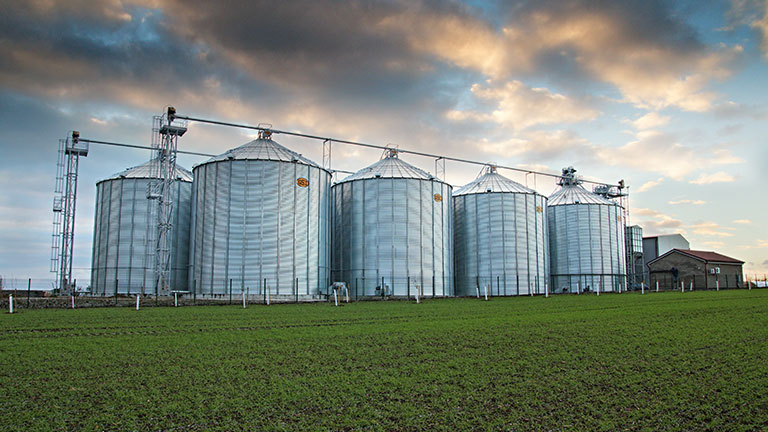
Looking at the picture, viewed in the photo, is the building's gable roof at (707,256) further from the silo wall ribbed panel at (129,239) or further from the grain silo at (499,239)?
the silo wall ribbed panel at (129,239)

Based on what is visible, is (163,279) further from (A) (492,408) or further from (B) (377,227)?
(A) (492,408)

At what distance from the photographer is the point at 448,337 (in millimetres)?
11648

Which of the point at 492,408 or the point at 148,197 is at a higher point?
the point at 148,197

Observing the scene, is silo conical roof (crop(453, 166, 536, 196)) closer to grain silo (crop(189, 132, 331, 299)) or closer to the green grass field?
grain silo (crop(189, 132, 331, 299))

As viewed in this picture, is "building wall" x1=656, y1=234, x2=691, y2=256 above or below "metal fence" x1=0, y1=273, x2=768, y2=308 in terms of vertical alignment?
above

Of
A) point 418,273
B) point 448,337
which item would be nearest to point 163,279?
point 418,273

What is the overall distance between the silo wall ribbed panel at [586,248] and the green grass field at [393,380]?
43.7m

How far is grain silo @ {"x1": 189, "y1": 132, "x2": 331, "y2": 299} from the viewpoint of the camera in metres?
35.5

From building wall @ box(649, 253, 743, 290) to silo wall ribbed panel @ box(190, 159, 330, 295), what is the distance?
151 ft

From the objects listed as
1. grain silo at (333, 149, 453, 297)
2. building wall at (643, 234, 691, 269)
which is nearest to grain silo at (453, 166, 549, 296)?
grain silo at (333, 149, 453, 297)

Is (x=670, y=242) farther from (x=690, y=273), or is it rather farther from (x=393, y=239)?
(x=393, y=239)

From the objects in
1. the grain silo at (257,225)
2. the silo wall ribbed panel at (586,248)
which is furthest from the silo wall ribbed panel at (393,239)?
the silo wall ribbed panel at (586,248)

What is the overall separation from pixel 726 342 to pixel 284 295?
1104 inches

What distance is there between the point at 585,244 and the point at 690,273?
54.9 feet
